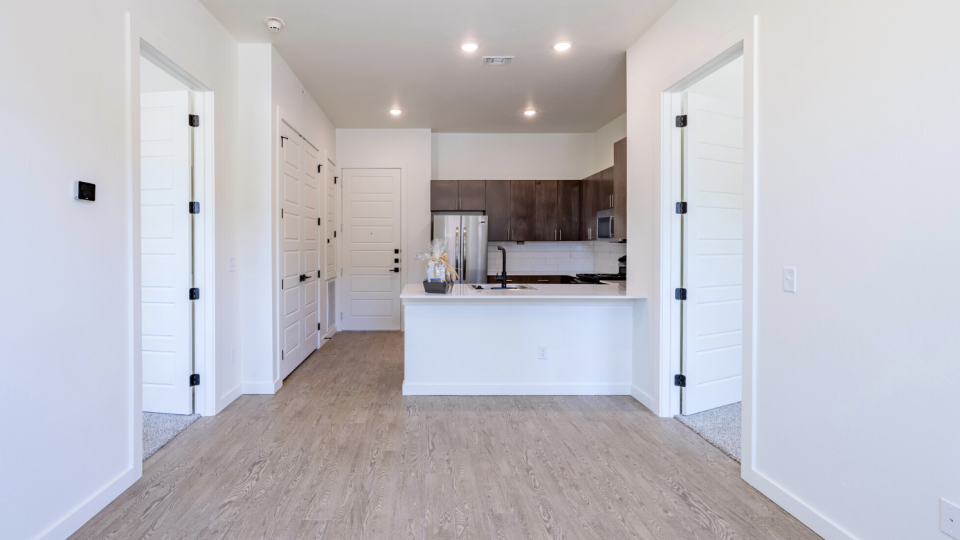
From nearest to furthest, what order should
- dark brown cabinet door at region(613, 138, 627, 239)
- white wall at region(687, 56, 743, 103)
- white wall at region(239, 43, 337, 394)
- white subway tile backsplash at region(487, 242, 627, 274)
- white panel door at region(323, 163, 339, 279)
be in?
1. white wall at region(687, 56, 743, 103)
2. white wall at region(239, 43, 337, 394)
3. dark brown cabinet door at region(613, 138, 627, 239)
4. white panel door at region(323, 163, 339, 279)
5. white subway tile backsplash at region(487, 242, 627, 274)

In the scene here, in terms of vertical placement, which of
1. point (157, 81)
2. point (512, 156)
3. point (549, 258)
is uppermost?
point (512, 156)

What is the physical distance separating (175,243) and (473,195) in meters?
3.75

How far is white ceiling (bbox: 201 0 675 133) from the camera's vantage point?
10.1 ft

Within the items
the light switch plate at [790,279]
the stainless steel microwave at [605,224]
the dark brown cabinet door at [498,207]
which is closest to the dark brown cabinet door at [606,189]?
the stainless steel microwave at [605,224]

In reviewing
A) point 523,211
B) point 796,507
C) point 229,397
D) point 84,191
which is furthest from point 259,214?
point 796,507

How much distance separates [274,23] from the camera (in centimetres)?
325

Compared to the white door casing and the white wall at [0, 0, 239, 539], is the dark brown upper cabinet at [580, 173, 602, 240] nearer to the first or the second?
the white door casing

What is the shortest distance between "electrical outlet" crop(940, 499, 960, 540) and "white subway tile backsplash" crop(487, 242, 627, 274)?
507 centimetres

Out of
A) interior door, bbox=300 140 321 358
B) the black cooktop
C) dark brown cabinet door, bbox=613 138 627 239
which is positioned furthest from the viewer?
the black cooktop

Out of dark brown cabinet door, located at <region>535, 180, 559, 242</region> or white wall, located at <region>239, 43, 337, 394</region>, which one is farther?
dark brown cabinet door, located at <region>535, 180, 559, 242</region>

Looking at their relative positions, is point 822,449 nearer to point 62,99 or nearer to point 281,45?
point 62,99

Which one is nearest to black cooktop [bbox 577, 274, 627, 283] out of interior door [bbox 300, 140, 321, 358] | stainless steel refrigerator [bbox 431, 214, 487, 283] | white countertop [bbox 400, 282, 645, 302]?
stainless steel refrigerator [bbox 431, 214, 487, 283]

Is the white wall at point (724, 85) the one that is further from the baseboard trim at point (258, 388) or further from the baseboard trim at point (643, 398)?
the baseboard trim at point (258, 388)

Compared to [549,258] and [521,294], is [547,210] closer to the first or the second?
[549,258]
